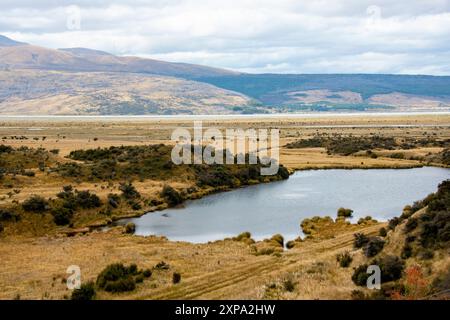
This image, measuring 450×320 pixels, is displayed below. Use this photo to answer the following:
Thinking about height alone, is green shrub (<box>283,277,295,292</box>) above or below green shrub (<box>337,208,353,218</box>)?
above

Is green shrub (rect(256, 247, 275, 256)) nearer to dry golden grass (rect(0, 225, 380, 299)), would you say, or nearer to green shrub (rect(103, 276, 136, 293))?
dry golden grass (rect(0, 225, 380, 299))

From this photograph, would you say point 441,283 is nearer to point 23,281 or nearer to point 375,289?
point 375,289

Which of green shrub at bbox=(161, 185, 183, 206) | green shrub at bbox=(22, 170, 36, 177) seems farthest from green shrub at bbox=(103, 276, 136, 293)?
green shrub at bbox=(22, 170, 36, 177)

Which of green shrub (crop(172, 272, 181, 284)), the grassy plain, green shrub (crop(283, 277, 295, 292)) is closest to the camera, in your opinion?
green shrub (crop(283, 277, 295, 292))

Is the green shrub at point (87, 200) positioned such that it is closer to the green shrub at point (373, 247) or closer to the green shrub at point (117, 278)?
the green shrub at point (117, 278)

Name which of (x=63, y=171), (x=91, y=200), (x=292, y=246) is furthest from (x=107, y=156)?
(x=292, y=246)

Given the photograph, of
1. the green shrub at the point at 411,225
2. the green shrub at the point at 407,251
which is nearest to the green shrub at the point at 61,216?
the green shrub at the point at 411,225
